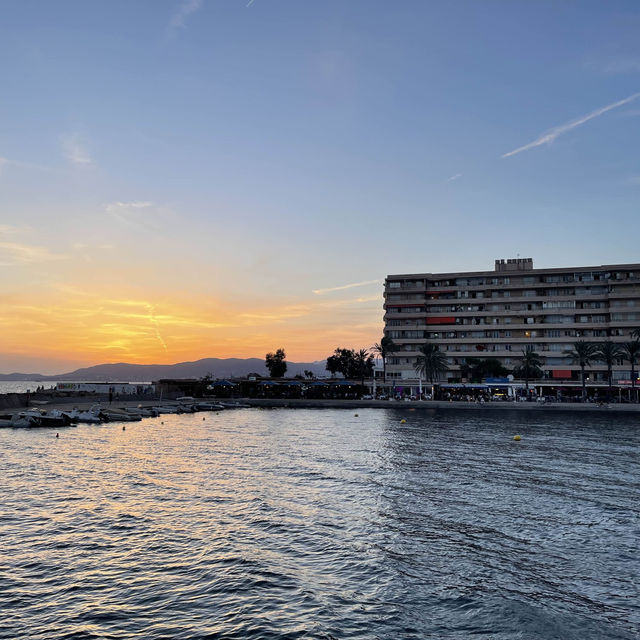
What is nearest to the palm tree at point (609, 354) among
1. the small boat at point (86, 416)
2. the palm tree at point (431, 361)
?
the palm tree at point (431, 361)

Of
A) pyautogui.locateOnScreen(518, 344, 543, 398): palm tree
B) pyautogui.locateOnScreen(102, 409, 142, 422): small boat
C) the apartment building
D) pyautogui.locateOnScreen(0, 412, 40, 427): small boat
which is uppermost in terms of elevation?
the apartment building

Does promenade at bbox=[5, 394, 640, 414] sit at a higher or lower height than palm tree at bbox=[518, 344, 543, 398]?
lower

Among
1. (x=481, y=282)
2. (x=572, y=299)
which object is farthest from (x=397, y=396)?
(x=572, y=299)

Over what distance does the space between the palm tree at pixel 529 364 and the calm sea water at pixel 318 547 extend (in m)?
73.5

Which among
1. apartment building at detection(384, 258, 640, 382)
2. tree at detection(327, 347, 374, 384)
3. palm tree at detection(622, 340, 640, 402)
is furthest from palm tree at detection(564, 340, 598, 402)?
tree at detection(327, 347, 374, 384)

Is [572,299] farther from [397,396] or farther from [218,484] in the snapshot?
[218,484]

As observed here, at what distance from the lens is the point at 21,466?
121ft

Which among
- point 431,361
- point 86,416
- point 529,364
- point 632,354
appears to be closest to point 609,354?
point 632,354

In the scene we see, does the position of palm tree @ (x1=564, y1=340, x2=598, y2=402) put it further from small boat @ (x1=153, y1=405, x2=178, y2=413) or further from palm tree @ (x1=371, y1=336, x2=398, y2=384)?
small boat @ (x1=153, y1=405, x2=178, y2=413)

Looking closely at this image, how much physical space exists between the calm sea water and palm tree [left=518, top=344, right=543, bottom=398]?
7353cm

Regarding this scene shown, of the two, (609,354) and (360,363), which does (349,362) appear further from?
(609,354)

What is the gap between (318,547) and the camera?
803 inches

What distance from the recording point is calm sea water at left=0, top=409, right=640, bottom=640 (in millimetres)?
14672

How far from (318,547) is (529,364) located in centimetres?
10442
